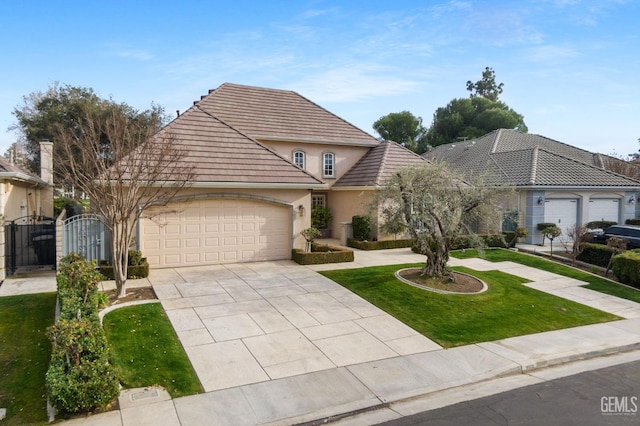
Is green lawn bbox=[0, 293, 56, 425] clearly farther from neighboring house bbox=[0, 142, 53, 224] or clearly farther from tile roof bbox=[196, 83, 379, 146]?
tile roof bbox=[196, 83, 379, 146]

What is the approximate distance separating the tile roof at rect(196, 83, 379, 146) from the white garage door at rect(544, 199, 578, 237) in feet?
33.3

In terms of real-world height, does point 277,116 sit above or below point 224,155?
above

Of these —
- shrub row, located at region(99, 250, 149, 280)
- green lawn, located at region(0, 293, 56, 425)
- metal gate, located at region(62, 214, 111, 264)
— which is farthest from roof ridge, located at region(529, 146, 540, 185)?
green lawn, located at region(0, 293, 56, 425)

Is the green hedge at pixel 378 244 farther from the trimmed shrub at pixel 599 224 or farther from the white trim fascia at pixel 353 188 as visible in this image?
the trimmed shrub at pixel 599 224

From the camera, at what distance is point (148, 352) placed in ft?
25.7

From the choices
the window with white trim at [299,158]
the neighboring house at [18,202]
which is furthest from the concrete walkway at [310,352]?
the window with white trim at [299,158]

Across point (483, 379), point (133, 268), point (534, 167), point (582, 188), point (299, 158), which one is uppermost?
point (299, 158)

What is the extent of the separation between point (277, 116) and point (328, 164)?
4.16 metres

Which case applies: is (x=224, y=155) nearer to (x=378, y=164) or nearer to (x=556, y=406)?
(x=378, y=164)

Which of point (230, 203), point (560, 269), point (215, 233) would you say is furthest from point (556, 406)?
point (230, 203)

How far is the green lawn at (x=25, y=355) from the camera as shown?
599cm

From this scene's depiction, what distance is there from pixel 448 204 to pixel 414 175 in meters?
1.35

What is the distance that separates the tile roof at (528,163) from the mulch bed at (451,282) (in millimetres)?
5998

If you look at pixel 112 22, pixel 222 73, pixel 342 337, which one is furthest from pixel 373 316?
pixel 222 73
